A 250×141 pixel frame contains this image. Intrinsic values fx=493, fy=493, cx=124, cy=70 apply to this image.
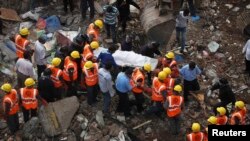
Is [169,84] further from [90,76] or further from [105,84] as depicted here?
[90,76]

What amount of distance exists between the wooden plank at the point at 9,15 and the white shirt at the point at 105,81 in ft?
16.9

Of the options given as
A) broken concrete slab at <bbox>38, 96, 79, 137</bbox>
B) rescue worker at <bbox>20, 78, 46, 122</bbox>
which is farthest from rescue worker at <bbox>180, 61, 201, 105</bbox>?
rescue worker at <bbox>20, 78, 46, 122</bbox>

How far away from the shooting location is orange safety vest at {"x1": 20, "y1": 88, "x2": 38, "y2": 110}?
11.0 m

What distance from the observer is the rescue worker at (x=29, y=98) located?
11.0m

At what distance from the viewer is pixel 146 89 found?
11578 millimetres

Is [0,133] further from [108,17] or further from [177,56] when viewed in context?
Answer: [177,56]

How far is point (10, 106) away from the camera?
35.8ft

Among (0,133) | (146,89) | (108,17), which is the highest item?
(108,17)

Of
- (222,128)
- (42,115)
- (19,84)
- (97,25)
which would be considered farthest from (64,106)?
(222,128)

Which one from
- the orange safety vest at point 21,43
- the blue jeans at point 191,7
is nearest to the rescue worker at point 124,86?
the orange safety vest at point 21,43

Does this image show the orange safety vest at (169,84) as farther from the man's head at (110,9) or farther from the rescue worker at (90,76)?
the man's head at (110,9)

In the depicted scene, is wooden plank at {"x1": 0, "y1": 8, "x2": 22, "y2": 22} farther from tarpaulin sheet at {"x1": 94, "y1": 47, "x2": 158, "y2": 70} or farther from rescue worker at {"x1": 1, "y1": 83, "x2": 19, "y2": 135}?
rescue worker at {"x1": 1, "y1": 83, "x2": 19, "y2": 135}

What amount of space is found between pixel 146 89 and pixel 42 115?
253 cm

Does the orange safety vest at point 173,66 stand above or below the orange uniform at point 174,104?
above
